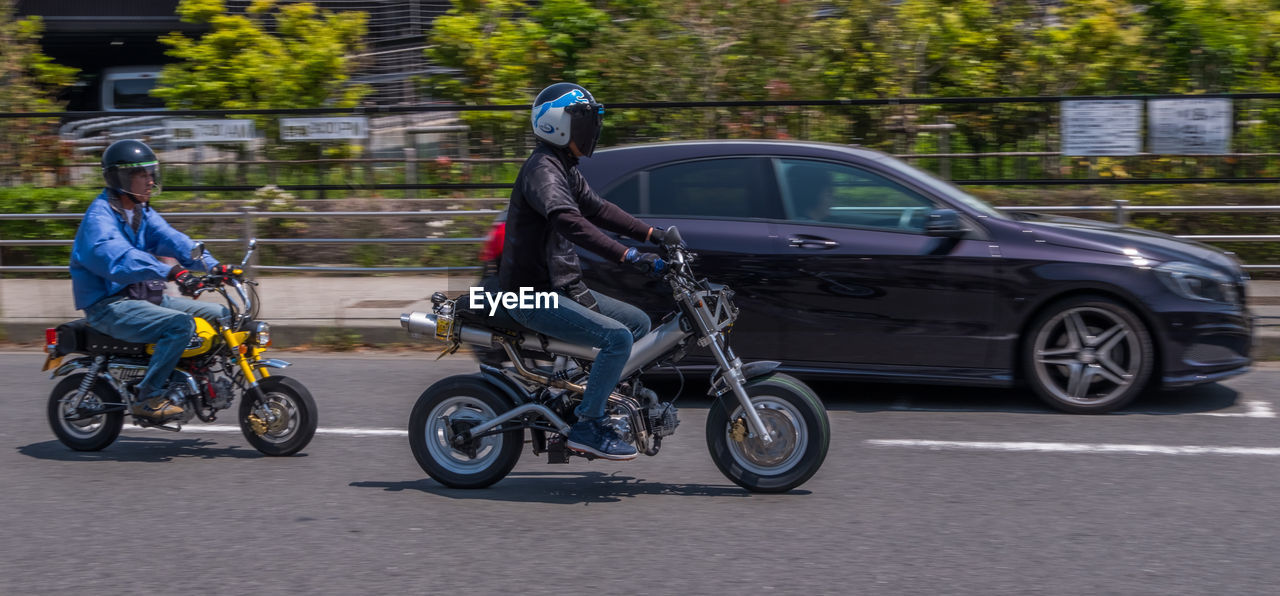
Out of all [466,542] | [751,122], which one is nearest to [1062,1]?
[751,122]

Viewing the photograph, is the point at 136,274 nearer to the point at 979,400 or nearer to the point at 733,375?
the point at 733,375

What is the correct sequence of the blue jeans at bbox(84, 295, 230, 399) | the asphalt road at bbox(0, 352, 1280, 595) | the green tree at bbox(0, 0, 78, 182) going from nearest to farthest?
the asphalt road at bbox(0, 352, 1280, 595) < the blue jeans at bbox(84, 295, 230, 399) < the green tree at bbox(0, 0, 78, 182)

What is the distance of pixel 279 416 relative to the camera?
6.45 meters

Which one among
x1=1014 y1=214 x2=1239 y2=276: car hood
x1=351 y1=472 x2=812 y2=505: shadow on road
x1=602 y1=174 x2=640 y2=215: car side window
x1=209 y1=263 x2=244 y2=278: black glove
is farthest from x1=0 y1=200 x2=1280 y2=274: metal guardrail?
x1=351 y1=472 x2=812 y2=505: shadow on road

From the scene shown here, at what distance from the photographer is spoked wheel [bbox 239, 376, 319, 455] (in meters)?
6.41

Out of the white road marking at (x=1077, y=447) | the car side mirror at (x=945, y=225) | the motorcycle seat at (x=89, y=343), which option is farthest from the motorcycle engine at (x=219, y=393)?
the car side mirror at (x=945, y=225)

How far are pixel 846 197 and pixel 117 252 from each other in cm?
390

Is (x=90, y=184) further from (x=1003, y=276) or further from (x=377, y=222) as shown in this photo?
(x=1003, y=276)

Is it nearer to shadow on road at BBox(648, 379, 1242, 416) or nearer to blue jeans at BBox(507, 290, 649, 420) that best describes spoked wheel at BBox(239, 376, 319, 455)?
blue jeans at BBox(507, 290, 649, 420)

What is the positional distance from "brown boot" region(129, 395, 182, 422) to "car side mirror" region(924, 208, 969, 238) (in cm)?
410

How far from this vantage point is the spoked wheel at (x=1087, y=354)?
712 cm

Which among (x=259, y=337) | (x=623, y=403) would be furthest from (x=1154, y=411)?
(x=259, y=337)

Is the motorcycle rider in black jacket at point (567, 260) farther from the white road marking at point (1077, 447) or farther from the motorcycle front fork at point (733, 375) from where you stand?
the white road marking at point (1077, 447)

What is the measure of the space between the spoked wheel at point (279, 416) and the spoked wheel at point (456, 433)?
33.9 inches
